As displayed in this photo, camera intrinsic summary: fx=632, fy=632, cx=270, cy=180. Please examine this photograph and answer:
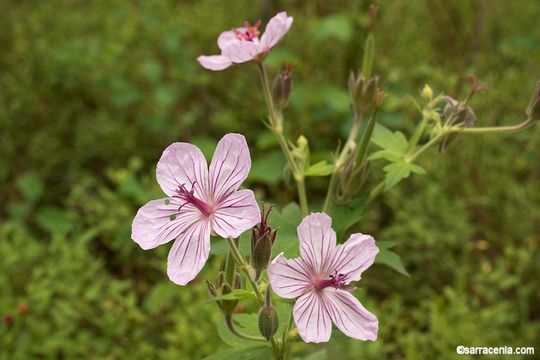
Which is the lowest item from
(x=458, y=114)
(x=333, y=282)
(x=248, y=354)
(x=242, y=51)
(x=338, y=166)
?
(x=248, y=354)

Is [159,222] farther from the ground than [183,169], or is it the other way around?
[183,169]

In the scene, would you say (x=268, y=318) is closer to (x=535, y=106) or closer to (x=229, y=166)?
(x=229, y=166)

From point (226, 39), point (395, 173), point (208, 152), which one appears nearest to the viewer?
point (395, 173)

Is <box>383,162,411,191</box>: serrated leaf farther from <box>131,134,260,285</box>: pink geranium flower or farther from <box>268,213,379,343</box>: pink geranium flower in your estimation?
<box>131,134,260,285</box>: pink geranium flower

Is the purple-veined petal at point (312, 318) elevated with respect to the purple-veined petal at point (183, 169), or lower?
lower

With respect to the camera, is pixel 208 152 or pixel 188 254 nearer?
Answer: pixel 188 254

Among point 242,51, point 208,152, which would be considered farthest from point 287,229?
point 208,152

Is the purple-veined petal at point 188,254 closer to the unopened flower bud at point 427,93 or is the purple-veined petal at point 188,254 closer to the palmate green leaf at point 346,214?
the palmate green leaf at point 346,214

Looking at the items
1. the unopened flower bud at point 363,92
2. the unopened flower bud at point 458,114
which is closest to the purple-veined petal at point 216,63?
the unopened flower bud at point 363,92
